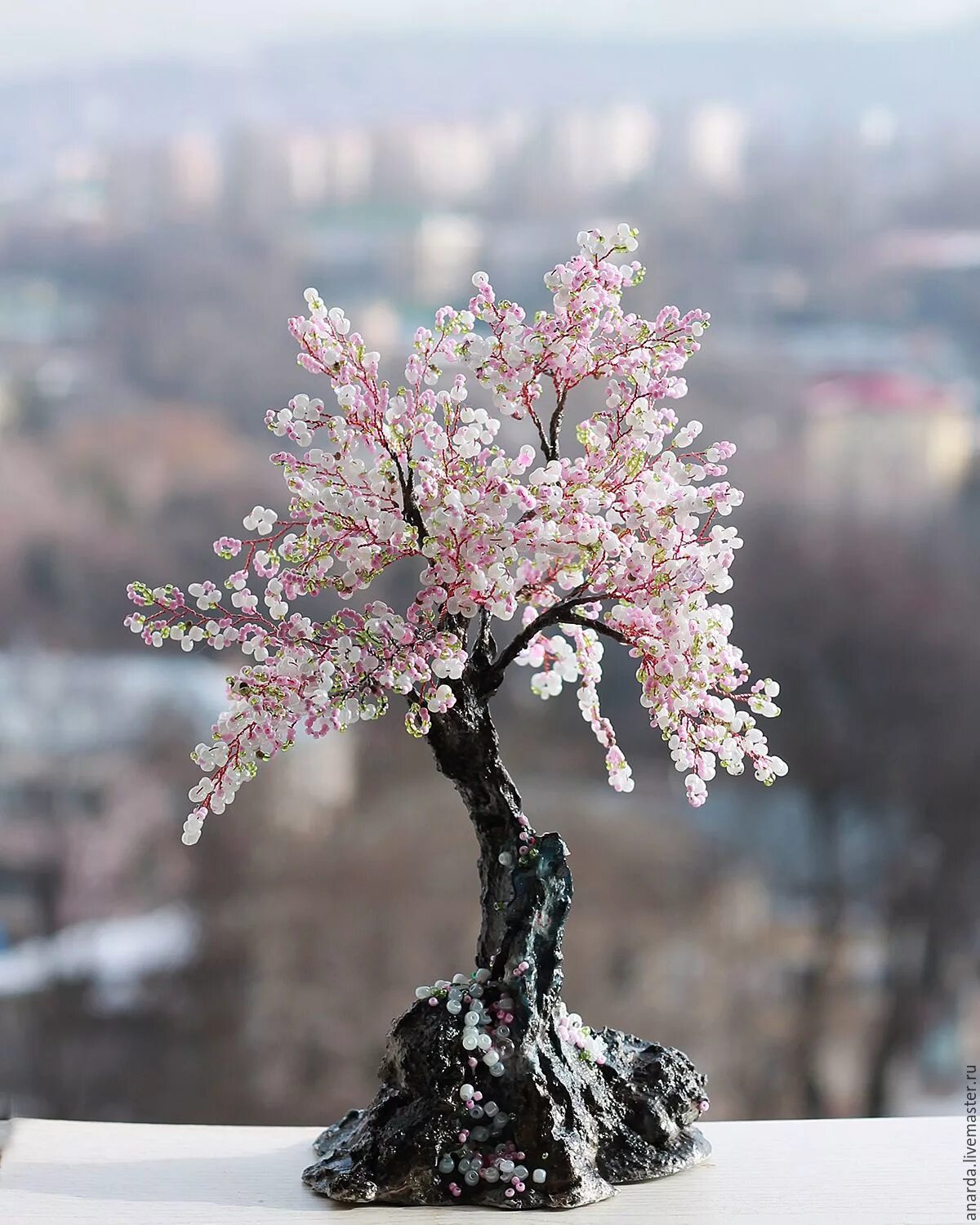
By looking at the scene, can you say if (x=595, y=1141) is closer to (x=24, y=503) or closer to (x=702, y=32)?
(x=24, y=503)

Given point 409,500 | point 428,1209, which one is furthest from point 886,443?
point 428,1209

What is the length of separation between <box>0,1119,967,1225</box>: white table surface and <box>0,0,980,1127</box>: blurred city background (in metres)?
1.81

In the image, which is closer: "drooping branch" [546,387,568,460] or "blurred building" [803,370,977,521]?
"drooping branch" [546,387,568,460]

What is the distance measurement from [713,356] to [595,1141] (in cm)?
241

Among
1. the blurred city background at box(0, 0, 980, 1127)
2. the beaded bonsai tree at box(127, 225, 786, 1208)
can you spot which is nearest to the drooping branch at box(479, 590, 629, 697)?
the beaded bonsai tree at box(127, 225, 786, 1208)

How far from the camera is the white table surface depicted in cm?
126

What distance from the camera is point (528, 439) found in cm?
334

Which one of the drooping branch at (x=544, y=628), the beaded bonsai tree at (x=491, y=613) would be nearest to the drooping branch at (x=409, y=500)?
the beaded bonsai tree at (x=491, y=613)

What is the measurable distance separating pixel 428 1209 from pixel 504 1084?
0.39ft

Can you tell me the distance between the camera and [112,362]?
11.5 feet

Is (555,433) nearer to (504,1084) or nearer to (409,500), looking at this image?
(409,500)

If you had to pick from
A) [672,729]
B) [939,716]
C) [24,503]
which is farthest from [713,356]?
[672,729]

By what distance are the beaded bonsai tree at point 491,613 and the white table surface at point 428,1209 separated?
40 millimetres

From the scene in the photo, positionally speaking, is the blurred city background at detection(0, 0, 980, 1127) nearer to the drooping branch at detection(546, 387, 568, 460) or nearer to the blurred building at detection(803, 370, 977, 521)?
the blurred building at detection(803, 370, 977, 521)
